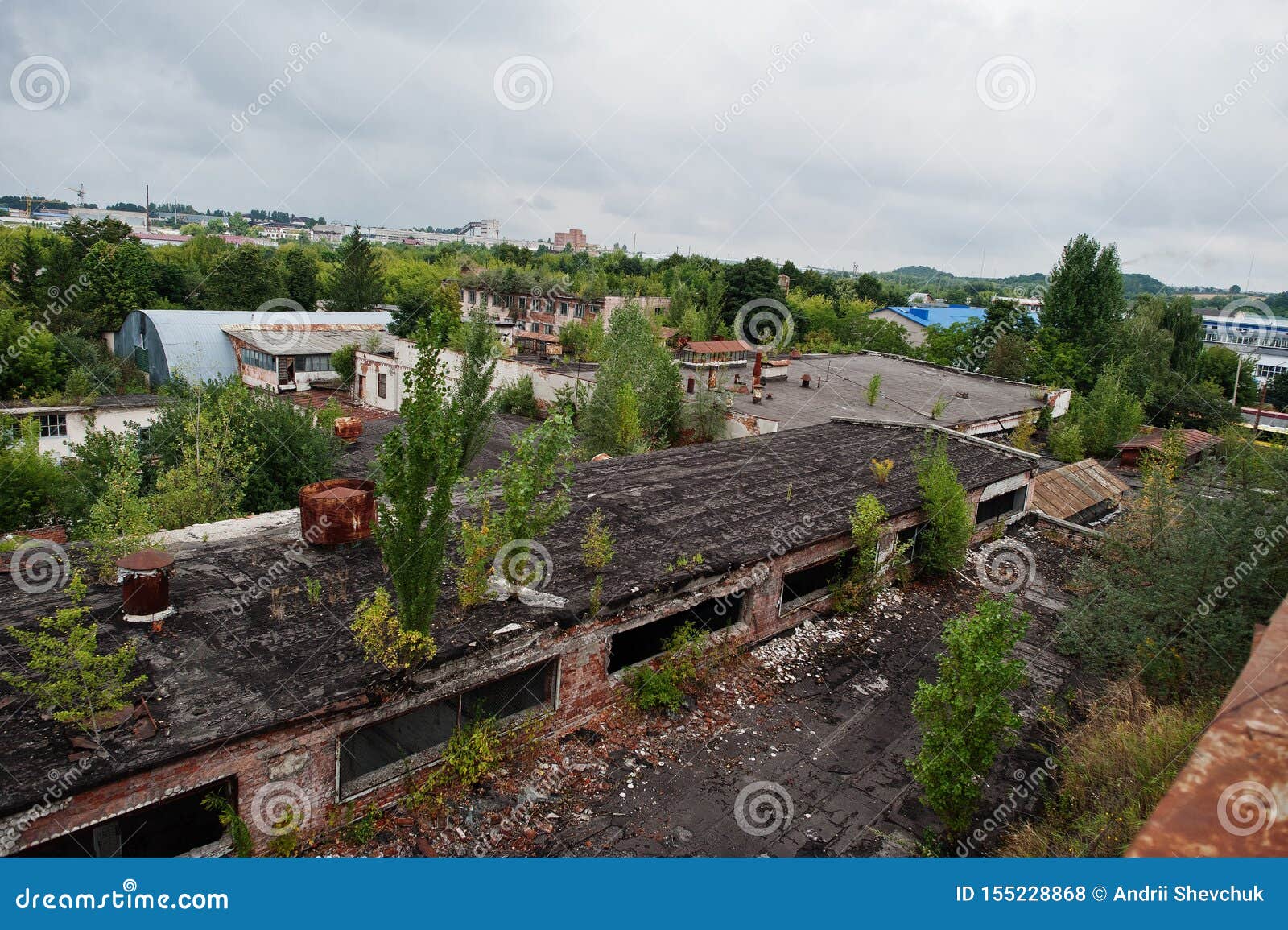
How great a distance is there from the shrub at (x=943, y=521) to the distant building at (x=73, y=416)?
23.2 meters

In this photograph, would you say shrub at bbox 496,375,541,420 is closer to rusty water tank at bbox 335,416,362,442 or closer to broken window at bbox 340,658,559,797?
rusty water tank at bbox 335,416,362,442

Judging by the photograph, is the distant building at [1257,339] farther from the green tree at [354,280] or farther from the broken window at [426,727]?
the broken window at [426,727]

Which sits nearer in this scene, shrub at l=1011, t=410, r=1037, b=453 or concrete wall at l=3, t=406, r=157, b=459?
shrub at l=1011, t=410, r=1037, b=453

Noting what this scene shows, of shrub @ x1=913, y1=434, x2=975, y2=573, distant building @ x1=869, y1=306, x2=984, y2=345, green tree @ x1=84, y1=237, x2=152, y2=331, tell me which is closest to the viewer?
shrub @ x1=913, y1=434, x2=975, y2=573

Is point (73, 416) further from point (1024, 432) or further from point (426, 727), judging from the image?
point (1024, 432)

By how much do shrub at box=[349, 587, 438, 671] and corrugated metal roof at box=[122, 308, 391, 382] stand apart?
35.7 m

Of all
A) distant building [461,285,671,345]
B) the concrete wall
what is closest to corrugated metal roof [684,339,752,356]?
the concrete wall

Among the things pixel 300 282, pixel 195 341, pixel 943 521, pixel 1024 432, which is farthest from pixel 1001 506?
pixel 300 282

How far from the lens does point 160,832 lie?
5941 millimetres

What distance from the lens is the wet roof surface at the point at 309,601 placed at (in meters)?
5.85

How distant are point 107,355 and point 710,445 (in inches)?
1510

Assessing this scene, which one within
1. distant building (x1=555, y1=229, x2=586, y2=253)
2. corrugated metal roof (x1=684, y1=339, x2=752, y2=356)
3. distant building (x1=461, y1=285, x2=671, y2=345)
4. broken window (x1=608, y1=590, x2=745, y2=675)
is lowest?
broken window (x1=608, y1=590, x2=745, y2=675)

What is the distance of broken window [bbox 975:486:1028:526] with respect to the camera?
53.6 feet

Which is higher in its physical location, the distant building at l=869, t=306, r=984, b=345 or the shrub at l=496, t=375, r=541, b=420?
the distant building at l=869, t=306, r=984, b=345
